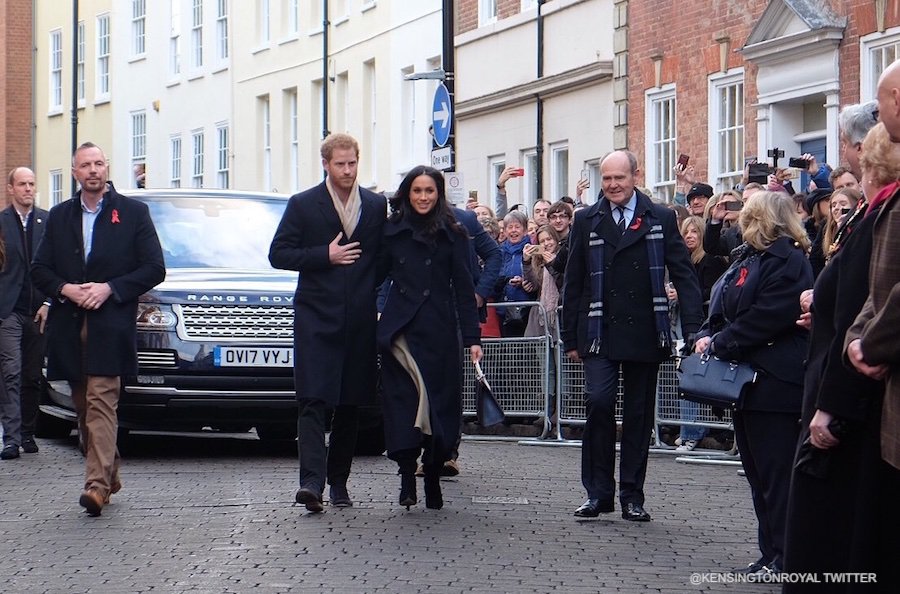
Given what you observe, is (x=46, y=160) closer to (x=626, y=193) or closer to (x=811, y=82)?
(x=811, y=82)

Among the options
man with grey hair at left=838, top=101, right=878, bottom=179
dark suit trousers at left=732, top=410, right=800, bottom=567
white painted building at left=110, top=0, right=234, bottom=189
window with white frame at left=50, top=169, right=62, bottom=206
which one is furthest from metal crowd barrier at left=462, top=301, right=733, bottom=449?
window with white frame at left=50, top=169, right=62, bottom=206

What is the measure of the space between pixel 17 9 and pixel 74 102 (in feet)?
45.9

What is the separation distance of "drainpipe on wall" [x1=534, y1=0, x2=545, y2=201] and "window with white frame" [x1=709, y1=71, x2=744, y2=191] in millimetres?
6237

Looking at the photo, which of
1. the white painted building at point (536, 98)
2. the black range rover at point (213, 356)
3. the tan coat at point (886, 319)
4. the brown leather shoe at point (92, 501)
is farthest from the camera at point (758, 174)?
the white painted building at point (536, 98)

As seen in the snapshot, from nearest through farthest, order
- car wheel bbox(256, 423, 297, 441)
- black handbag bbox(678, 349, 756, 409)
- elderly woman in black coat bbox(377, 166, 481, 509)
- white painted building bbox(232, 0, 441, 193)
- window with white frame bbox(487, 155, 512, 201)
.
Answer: black handbag bbox(678, 349, 756, 409)
elderly woman in black coat bbox(377, 166, 481, 509)
car wheel bbox(256, 423, 297, 441)
window with white frame bbox(487, 155, 512, 201)
white painted building bbox(232, 0, 441, 193)

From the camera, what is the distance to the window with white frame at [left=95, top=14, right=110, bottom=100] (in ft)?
173

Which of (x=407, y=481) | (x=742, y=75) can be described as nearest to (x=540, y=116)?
(x=742, y=75)

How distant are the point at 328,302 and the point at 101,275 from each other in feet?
4.49

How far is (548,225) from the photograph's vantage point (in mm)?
16828

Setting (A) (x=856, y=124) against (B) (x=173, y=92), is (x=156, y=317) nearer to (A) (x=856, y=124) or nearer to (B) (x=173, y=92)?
(A) (x=856, y=124)

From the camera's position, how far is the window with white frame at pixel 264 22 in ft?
146

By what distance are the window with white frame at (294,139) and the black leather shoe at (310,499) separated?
3263 centimetres

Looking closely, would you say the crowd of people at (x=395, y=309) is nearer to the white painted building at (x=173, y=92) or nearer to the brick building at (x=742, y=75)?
the brick building at (x=742, y=75)

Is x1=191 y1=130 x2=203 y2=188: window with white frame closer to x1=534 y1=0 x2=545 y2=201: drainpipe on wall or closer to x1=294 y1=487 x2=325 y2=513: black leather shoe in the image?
x1=534 y1=0 x2=545 y2=201: drainpipe on wall
